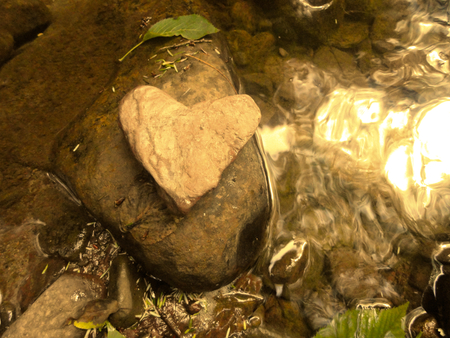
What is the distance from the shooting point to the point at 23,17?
9.88 feet

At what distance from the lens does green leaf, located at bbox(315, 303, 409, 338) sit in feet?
7.52

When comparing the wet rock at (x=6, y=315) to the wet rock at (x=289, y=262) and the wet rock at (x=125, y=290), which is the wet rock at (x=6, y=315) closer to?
the wet rock at (x=125, y=290)

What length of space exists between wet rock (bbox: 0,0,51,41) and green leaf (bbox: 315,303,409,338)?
164 inches

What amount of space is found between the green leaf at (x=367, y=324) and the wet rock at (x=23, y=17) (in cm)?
416

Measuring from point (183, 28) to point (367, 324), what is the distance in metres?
3.27

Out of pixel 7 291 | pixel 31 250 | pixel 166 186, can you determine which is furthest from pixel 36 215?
pixel 166 186

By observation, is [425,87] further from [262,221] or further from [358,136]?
[262,221]

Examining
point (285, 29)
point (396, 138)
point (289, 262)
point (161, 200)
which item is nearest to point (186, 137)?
point (161, 200)

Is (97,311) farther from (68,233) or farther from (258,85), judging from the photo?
(258,85)

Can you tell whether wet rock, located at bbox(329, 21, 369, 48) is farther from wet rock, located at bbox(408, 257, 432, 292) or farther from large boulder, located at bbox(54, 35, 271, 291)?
wet rock, located at bbox(408, 257, 432, 292)

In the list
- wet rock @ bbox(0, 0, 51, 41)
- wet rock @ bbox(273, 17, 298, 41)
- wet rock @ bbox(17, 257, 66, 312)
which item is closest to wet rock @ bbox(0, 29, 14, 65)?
wet rock @ bbox(0, 0, 51, 41)

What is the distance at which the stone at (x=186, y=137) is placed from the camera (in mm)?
2121

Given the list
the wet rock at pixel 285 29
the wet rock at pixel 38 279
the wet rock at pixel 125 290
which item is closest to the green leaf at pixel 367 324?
the wet rock at pixel 125 290

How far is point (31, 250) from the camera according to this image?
286cm
